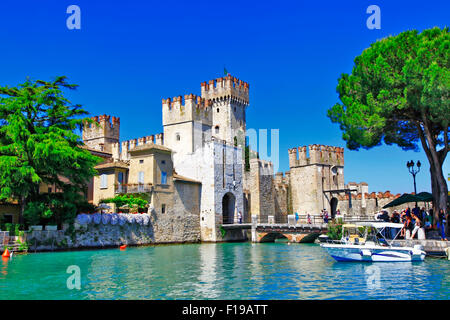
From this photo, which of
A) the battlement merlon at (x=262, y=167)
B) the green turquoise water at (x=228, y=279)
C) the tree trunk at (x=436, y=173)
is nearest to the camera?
the green turquoise water at (x=228, y=279)

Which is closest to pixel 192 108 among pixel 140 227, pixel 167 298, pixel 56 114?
pixel 140 227

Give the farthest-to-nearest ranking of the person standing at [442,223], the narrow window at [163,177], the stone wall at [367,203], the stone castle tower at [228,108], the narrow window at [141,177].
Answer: the stone castle tower at [228,108], the stone wall at [367,203], the narrow window at [163,177], the narrow window at [141,177], the person standing at [442,223]

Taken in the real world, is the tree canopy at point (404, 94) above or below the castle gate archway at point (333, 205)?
above

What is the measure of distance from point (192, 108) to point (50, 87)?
49.8 ft

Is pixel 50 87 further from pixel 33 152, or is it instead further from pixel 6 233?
pixel 6 233

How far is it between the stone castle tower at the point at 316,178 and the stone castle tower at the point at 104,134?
1990cm

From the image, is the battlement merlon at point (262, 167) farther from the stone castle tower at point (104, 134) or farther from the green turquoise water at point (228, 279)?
the green turquoise water at point (228, 279)

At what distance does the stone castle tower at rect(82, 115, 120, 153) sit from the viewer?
160 ft

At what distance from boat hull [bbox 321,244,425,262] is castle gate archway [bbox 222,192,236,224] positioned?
21.8 m

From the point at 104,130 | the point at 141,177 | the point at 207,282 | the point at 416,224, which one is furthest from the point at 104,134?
the point at 207,282

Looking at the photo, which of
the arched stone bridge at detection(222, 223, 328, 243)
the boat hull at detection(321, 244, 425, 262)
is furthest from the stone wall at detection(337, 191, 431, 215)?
the boat hull at detection(321, 244, 425, 262)

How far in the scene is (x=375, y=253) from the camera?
60.0ft

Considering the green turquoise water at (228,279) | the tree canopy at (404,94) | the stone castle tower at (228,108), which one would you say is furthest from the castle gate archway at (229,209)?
the green turquoise water at (228,279)

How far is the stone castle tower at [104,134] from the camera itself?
48688 millimetres
